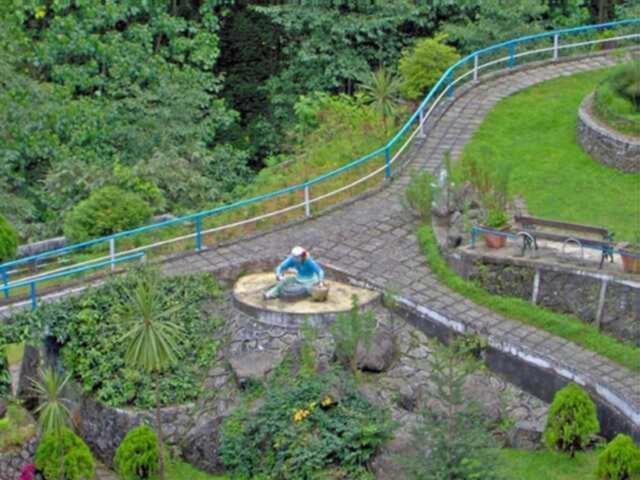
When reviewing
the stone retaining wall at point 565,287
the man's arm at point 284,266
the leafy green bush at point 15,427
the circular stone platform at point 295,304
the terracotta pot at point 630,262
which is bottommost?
the leafy green bush at point 15,427

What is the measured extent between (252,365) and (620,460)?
540 centimetres

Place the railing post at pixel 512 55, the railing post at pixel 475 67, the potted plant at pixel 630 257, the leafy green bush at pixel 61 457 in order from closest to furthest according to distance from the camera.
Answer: the leafy green bush at pixel 61 457, the potted plant at pixel 630 257, the railing post at pixel 475 67, the railing post at pixel 512 55

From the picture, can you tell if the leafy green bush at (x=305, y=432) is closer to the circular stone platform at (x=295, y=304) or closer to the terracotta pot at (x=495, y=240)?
the circular stone platform at (x=295, y=304)

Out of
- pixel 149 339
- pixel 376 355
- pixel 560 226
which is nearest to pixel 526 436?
pixel 376 355

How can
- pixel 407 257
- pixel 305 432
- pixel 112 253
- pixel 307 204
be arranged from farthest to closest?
1. pixel 307 204
2. pixel 407 257
3. pixel 112 253
4. pixel 305 432

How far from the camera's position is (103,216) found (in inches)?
769

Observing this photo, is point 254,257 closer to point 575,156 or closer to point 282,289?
point 282,289

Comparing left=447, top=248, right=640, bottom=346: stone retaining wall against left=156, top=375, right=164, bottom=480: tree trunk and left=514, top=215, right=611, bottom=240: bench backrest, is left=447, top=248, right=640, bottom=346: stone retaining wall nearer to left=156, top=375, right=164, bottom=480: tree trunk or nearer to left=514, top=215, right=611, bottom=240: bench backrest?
left=514, top=215, right=611, bottom=240: bench backrest

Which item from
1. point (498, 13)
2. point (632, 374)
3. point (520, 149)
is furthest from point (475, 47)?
point (632, 374)

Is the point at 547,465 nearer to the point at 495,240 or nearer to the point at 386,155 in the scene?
the point at 495,240

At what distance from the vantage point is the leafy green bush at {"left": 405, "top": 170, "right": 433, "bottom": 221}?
19.5m

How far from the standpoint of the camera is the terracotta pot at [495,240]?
688 inches

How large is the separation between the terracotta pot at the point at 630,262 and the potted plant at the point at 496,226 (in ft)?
6.53

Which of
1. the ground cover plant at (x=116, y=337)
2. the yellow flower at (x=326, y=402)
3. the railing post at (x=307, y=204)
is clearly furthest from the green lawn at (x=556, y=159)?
the ground cover plant at (x=116, y=337)
